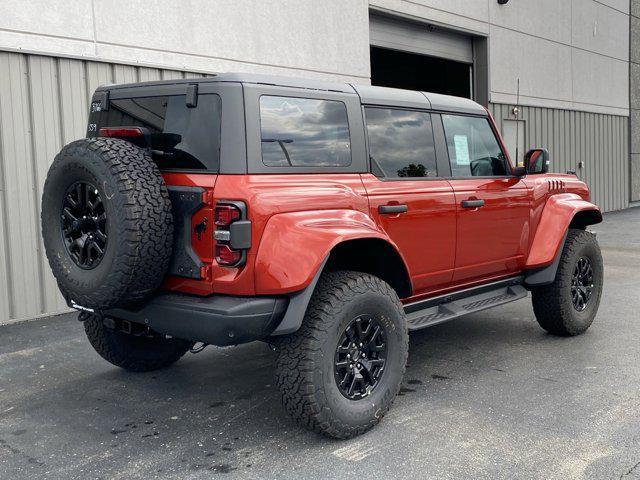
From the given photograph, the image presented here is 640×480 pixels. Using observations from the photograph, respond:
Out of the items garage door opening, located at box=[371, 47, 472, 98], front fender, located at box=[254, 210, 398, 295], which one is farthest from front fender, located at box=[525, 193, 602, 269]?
garage door opening, located at box=[371, 47, 472, 98]

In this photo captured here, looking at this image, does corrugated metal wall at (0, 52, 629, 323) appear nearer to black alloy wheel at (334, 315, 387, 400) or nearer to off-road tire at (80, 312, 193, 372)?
off-road tire at (80, 312, 193, 372)

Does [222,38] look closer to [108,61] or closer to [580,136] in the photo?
[108,61]

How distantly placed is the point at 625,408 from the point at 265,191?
2.55 metres

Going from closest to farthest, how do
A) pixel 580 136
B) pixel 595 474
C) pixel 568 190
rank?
pixel 595 474 < pixel 568 190 < pixel 580 136

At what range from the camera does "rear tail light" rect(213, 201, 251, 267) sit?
3408 millimetres

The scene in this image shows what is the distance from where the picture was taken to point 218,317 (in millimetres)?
3408

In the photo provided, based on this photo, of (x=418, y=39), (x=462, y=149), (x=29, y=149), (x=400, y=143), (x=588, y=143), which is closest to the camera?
(x=400, y=143)

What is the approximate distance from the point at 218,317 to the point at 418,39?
10.2 meters

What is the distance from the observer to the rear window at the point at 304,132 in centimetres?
372

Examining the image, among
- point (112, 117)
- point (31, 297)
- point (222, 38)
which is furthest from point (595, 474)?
point (222, 38)

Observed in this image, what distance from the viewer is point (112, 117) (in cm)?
424

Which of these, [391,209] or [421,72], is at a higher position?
[421,72]

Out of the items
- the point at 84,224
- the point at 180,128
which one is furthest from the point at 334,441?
the point at 180,128

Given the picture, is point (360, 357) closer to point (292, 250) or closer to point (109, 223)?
point (292, 250)
